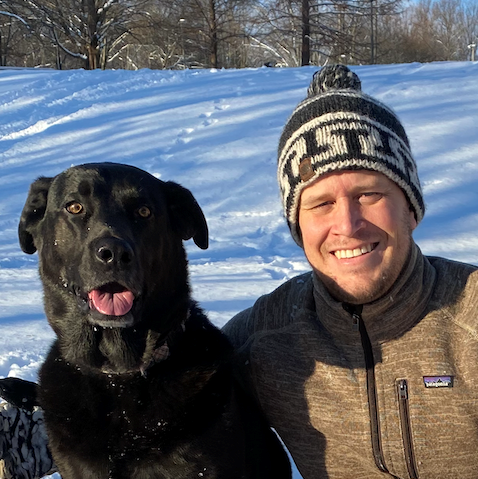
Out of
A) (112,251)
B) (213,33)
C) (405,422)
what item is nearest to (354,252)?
(405,422)

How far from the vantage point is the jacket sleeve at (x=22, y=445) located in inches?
101

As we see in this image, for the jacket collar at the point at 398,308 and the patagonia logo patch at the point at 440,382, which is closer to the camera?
the patagonia logo patch at the point at 440,382

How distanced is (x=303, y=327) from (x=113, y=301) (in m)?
0.75

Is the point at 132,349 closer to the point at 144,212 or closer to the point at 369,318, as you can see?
the point at 144,212

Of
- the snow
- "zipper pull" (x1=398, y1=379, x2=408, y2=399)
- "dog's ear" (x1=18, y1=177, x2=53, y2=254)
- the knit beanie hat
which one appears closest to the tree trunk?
the snow

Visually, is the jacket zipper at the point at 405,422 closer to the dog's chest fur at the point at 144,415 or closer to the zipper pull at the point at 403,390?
the zipper pull at the point at 403,390

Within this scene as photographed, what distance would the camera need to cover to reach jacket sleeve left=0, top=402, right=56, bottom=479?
2562 mm

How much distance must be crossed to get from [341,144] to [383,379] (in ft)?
2.74

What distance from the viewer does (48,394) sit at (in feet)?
7.27

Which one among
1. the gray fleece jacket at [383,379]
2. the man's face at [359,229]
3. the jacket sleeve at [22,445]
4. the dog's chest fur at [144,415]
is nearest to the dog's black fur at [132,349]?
the dog's chest fur at [144,415]

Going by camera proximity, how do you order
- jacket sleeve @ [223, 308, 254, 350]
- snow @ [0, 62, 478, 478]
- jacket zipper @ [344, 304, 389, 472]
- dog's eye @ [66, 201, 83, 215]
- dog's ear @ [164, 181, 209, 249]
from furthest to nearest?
snow @ [0, 62, 478, 478], jacket sleeve @ [223, 308, 254, 350], dog's ear @ [164, 181, 209, 249], dog's eye @ [66, 201, 83, 215], jacket zipper @ [344, 304, 389, 472]

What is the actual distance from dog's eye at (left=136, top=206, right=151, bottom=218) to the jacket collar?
76 cm

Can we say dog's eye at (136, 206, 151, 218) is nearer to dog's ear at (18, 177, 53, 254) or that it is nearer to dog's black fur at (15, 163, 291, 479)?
dog's black fur at (15, 163, 291, 479)

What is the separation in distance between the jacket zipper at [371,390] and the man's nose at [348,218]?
315 millimetres
